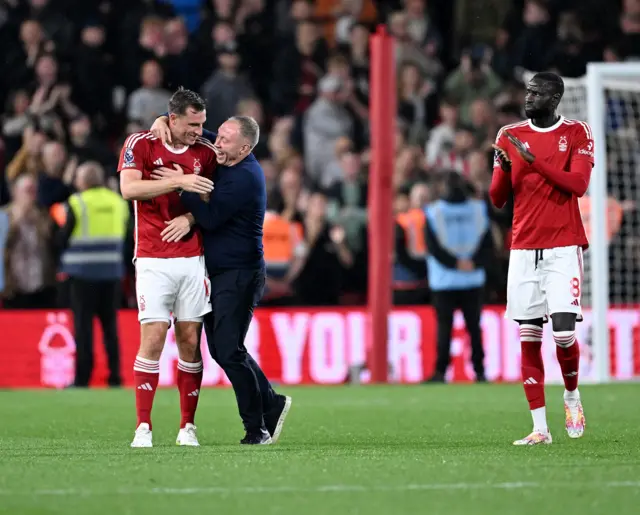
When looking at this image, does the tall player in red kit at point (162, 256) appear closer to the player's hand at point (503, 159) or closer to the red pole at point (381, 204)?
the player's hand at point (503, 159)

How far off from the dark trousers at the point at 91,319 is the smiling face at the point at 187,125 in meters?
7.00

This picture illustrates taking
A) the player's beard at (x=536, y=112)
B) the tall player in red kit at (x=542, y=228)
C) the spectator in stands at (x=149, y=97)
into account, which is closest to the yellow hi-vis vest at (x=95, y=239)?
the spectator in stands at (x=149, y=97)

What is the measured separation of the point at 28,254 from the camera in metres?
16.7

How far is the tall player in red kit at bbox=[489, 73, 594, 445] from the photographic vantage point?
8.75 m

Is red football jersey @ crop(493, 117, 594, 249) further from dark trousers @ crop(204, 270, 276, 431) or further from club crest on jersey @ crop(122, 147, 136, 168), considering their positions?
club crest on jersey @ crop(122, 147, 136, 168)

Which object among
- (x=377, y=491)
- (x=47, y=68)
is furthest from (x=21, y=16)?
(x=377, y=491)

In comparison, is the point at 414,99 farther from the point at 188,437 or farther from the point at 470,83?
the point at 188,437

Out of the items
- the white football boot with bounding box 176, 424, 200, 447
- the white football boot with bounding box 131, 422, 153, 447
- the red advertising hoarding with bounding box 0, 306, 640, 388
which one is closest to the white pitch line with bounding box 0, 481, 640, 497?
the white football boot with bounding box 131, 422, 153, 447

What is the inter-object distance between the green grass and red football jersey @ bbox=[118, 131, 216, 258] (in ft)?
3.94

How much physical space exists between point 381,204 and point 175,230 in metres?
7.60

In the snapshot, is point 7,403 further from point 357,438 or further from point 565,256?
point 565,256

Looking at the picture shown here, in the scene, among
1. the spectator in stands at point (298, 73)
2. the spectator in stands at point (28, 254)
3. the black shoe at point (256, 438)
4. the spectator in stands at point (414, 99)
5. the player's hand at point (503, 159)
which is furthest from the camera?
the spectator in stands at point (298, 73)

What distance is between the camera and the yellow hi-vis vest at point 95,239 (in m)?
15.5

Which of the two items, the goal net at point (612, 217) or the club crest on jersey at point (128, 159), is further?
the goal net at point (612, 217)
